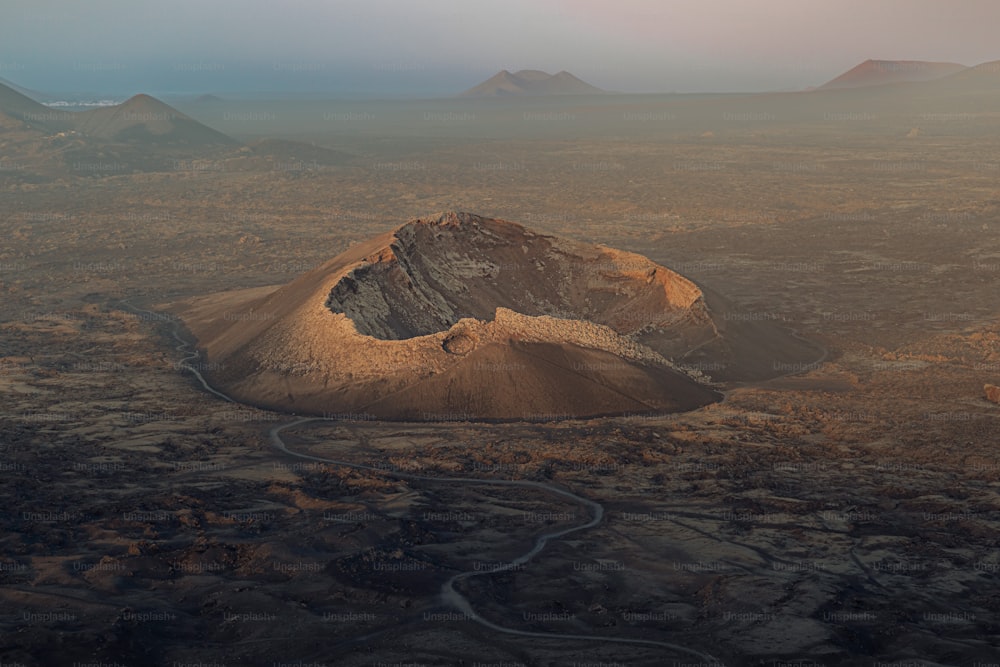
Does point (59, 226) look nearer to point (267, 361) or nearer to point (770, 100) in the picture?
point (267, 361)

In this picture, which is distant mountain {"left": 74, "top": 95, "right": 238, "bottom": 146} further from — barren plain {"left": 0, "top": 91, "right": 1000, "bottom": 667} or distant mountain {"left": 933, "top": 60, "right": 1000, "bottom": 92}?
distant mountain {"left": 933, "top": 60, "right": 1000, "bottom": 92}

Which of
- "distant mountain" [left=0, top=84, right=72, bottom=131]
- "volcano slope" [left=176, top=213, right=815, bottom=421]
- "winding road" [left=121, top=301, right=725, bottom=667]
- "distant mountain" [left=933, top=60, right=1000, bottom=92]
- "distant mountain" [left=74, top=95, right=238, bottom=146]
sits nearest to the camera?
"winding road" [left=121, top=301, right=725, bottom=667]

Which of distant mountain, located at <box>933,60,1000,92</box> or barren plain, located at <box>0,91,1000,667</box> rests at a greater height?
distant mountain, located at <box>933,60,1000,92</box>

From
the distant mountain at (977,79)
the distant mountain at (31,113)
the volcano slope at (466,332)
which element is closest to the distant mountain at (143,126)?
the distant mountain at (31,113)

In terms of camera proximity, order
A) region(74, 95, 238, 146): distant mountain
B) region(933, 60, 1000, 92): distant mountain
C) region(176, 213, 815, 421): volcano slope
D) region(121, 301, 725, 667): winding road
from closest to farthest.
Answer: region(121, 301, 725, 667): winding road, region(176, 213, 815, 421): volcano slope, region(74, 95, 238, 146): distant mountain, region(933, 60, 1000, 92): distant mountain

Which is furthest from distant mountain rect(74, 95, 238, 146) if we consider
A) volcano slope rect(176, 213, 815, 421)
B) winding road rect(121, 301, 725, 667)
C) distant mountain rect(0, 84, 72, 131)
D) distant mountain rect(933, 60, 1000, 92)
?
distant mountain rect(933, 60, 1000, 92)

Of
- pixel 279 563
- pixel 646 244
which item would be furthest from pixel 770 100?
pixel 279 563

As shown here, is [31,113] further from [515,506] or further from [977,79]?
[977,79]
